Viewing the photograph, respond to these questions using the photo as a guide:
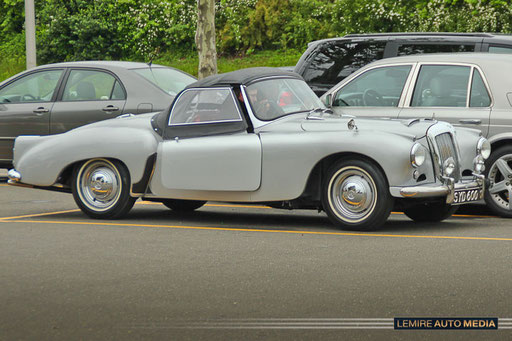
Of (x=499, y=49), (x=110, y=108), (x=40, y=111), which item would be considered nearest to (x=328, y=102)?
(x=499, y=49)

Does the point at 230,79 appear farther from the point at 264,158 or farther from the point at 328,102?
the point at 328,102

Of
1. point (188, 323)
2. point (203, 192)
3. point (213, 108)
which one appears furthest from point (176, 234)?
point (188, 323)

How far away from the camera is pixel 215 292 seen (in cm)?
650

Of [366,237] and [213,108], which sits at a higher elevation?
[213,108]

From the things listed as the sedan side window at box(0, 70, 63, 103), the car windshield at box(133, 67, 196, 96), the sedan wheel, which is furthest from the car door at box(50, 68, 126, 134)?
the sedan wheel

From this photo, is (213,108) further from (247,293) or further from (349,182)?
(247,293)

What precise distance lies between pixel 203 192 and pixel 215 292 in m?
3.48

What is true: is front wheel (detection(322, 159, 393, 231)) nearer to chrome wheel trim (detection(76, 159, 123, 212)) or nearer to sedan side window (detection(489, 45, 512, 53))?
chrome wheel trim (detection(76, 159, 123, 212))

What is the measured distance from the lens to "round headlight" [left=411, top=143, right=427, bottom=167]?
29.0 feet

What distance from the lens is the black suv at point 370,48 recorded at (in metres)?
11.8

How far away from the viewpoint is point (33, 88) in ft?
46.3

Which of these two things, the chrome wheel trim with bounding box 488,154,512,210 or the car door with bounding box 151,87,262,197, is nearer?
the car door with bounding box 151,87,262,197

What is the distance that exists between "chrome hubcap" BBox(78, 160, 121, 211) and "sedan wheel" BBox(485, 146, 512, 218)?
13.0 feet

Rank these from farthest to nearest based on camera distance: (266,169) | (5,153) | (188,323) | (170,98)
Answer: (5,153), (170,98), (266,169), (188,323)
